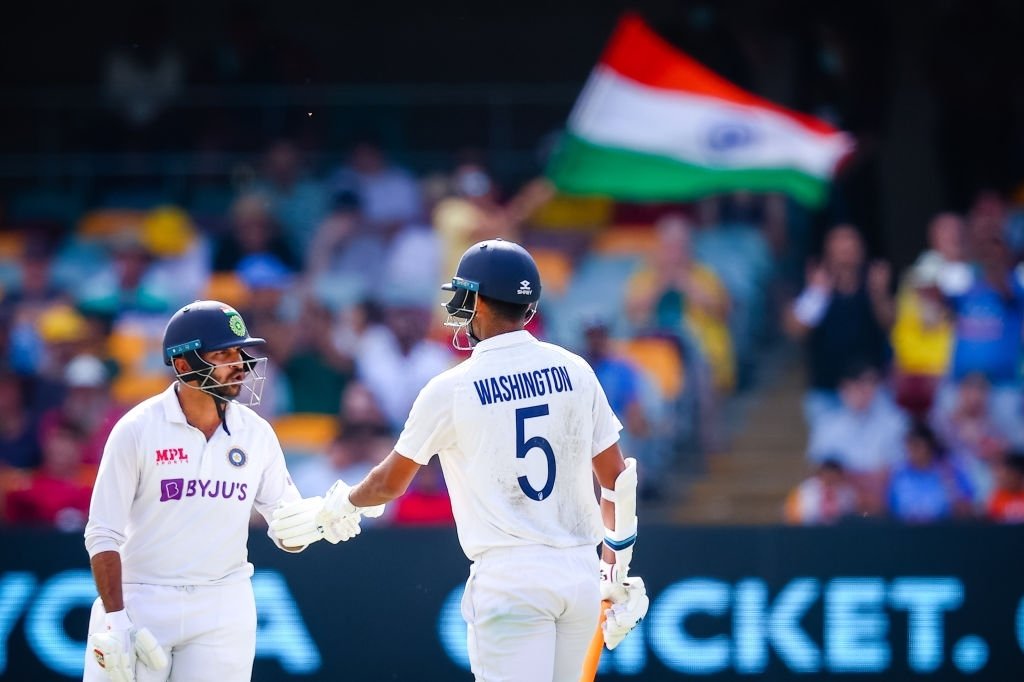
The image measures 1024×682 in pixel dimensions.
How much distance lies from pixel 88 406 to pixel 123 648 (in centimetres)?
564

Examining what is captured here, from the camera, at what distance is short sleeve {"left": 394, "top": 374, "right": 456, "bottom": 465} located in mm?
5539

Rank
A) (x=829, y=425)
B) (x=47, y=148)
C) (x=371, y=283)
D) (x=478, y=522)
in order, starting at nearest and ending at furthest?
(x=478, y=522) < (x=829, y=425) < (x=371, y=283) < (x=47, y=148)

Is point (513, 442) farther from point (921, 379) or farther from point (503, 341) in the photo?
point (921, 379)

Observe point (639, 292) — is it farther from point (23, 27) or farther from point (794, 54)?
point (23, 27)

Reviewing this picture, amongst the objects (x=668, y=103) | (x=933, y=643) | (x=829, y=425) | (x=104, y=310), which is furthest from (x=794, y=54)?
(x=933, y=643)

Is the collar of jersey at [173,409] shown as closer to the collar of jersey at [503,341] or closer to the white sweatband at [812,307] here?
the collar of jersey at [503,341]

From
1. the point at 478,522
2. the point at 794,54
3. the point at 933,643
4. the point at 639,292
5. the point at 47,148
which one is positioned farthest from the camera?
the point at 47,148

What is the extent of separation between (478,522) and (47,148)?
1099cm

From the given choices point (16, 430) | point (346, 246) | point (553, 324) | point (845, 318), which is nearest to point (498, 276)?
point (553, 324)

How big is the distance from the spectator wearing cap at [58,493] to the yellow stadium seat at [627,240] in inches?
186

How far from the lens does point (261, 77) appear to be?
1446cm

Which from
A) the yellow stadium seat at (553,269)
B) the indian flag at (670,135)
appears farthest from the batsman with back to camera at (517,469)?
the yellow stadium seat at (553,269)

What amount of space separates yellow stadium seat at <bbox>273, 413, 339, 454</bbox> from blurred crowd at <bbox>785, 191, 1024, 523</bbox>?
3.15m

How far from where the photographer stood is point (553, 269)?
12.4 metres
